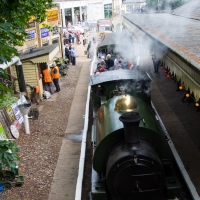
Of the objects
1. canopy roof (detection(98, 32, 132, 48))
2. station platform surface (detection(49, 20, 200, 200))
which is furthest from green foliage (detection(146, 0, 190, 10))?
station platform surface (detection(49, 20, 200, 200))

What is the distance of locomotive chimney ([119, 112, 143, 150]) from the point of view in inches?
191

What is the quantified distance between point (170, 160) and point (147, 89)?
7.84ft

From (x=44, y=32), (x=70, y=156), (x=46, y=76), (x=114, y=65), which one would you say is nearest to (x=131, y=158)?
(x=70, y=156)

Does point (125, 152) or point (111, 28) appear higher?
point (125, 152)

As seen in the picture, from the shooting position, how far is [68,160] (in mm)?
8617

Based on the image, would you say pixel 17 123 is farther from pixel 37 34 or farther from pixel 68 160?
pixel 37 34

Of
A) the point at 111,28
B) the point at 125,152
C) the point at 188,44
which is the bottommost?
the point at 111,28

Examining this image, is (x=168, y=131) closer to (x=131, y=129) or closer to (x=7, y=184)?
(x=7, y=184)

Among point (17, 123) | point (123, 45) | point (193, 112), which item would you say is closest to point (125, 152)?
point (17, 123)

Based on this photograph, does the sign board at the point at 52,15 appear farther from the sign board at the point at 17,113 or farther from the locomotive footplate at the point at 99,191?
the locomotive footplate at the point at 99,191

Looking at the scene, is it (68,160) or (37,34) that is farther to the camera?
(37,34)

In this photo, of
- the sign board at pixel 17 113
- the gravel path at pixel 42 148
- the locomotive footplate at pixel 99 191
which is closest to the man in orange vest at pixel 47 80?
the gravel path at pixel 42 148

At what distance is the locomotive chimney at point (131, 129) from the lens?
484 cm

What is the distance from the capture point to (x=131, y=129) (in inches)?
193
